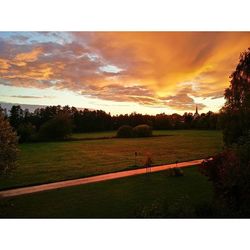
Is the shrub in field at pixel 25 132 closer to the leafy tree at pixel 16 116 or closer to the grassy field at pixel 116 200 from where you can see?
the leafy tree at pixel 16 116

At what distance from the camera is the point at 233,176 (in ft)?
27.6

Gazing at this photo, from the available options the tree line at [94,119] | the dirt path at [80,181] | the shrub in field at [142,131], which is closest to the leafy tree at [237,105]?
the tree line at [94,119]

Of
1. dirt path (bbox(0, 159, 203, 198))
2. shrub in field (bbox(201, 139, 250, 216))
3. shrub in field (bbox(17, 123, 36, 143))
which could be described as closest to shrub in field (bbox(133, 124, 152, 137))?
dirt path (bbox(0, 159, 203, 198))

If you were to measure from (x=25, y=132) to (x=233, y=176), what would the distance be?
5.21 meters

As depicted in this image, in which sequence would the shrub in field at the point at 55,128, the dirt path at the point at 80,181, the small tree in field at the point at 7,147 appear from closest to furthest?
the small tree in field at the point at 7,147 → the dirt path at the point at 80,181 → the shrub in field at the point at 55,128

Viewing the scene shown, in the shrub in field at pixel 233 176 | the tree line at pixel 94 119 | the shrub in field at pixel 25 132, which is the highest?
the tree line at pixel 94 119

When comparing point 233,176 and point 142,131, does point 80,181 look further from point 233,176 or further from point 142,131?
point 233,176

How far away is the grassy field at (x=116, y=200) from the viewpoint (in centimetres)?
901

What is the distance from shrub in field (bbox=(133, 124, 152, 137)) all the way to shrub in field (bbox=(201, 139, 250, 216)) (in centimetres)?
210

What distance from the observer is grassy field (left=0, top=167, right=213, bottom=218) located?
29.6 feet

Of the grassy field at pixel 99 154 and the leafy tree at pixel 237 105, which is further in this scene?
the leafy tree at pixel 237 105

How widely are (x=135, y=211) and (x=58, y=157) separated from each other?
2.48 m

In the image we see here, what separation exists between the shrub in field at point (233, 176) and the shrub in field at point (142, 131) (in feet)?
6.89

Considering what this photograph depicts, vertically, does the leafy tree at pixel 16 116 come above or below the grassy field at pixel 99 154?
above
